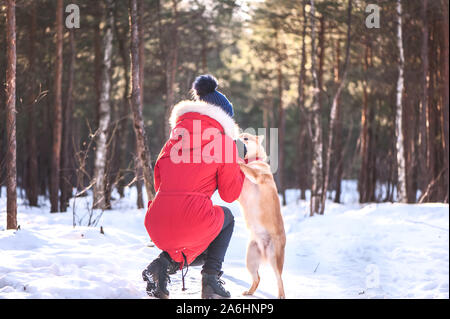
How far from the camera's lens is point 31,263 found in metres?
4.58

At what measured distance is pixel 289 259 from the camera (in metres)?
7.39

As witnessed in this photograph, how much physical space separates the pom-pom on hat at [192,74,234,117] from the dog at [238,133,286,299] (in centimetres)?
68

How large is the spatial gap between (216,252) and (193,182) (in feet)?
2.34

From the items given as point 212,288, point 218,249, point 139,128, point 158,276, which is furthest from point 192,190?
point 139,128

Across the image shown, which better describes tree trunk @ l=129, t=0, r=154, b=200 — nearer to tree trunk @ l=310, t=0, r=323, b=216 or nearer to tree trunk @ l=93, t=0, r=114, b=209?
tree trunk @ l=310, t=0, r=323, b=216

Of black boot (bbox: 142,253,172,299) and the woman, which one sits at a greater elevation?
the woman

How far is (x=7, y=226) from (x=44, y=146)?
35.7 feet

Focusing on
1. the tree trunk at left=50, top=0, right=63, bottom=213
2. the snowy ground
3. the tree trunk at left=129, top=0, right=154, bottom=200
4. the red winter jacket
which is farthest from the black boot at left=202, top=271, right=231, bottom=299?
the tree trunk at left=50, top=0, right=63, bottom=213

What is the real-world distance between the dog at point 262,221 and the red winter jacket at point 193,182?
63cm

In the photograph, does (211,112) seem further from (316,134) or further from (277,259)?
(316,134)

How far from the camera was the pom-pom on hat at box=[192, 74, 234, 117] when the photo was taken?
3.90m

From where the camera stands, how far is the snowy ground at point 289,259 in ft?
13.4

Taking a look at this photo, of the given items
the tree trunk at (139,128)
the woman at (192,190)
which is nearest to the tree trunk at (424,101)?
the tree trunk at (139,128)

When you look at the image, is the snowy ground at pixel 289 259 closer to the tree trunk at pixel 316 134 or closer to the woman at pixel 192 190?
the woman at pixel 192 190
